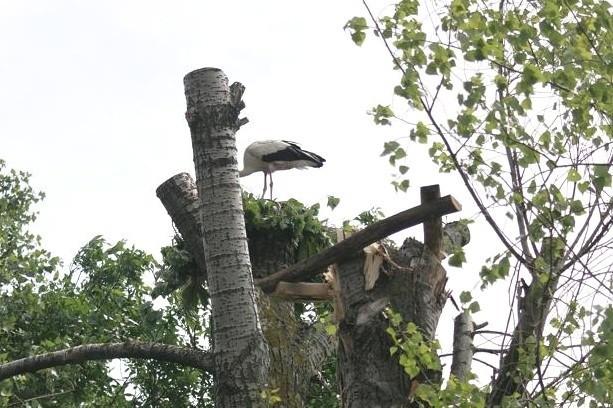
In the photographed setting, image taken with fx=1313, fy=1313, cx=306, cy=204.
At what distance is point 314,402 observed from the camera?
54.4 feet

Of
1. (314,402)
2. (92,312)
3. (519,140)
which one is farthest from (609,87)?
(92,312)

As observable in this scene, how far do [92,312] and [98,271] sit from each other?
1.73m

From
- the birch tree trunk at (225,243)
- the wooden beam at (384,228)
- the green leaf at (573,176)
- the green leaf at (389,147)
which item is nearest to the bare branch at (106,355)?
the birch tree trunk at (225,243)

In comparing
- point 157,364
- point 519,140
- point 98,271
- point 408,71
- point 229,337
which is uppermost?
point 98,271

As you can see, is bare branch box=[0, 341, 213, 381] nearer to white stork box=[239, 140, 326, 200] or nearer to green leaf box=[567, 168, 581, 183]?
green leaf box=[567, 168, 581, 183]

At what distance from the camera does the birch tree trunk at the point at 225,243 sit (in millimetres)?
6883

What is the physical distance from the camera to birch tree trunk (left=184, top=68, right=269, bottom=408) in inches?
271

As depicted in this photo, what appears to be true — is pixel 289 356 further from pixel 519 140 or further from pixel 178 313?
pixel 178 313

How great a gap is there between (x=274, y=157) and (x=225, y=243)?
10.9 metres

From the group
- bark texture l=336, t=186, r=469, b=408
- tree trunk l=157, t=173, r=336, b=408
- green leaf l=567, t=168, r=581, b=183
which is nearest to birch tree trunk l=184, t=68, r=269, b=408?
bark texture l=336, t=186, r=469, b=408

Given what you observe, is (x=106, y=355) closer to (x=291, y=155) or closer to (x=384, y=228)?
(x=384, y=228)

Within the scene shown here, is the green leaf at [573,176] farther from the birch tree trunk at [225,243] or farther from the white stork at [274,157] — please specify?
the white stork at [274,157]

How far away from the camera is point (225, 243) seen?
7035 millimetres

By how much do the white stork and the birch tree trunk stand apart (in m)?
10.4
